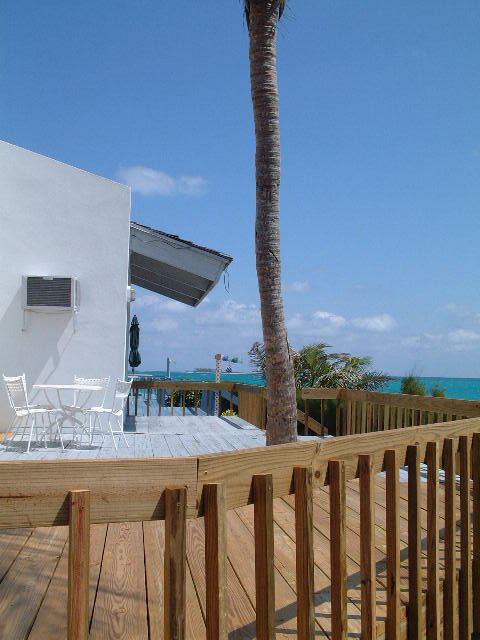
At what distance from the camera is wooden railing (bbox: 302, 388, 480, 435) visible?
5.31m

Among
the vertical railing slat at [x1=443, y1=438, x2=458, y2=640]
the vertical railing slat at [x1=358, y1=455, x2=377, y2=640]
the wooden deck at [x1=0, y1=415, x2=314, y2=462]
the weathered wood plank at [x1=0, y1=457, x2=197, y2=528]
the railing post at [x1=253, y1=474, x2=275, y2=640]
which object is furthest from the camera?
the wooden deck at [x1=0, y1=415, x2=314, y2=462]

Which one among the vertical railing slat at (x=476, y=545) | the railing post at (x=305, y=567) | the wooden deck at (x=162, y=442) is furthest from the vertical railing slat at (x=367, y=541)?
the wooden deck at (x=162, y=442)

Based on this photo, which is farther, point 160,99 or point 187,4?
point 160,99

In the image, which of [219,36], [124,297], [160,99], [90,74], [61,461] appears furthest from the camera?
[160,99]

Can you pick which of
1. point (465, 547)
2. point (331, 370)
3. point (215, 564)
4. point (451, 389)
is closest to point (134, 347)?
point (331, 370)

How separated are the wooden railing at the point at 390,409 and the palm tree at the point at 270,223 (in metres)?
1.08

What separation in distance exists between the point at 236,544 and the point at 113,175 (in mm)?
6729

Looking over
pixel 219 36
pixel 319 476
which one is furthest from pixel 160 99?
pixel 319 476

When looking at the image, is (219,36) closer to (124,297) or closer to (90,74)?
(90,74)

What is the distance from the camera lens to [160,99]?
1208 cm

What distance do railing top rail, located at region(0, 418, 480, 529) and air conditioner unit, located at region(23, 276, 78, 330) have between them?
21.8 feet

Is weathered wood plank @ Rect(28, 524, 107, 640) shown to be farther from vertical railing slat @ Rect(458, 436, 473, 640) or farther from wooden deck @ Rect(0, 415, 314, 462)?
wooden deck @ Rect(0, 415, 314, 462)

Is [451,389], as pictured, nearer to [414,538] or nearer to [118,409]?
[118,409]

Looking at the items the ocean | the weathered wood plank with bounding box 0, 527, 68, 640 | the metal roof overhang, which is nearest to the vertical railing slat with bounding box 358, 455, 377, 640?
the weathered wood plank with bounding box 0, 527, 68, 640
